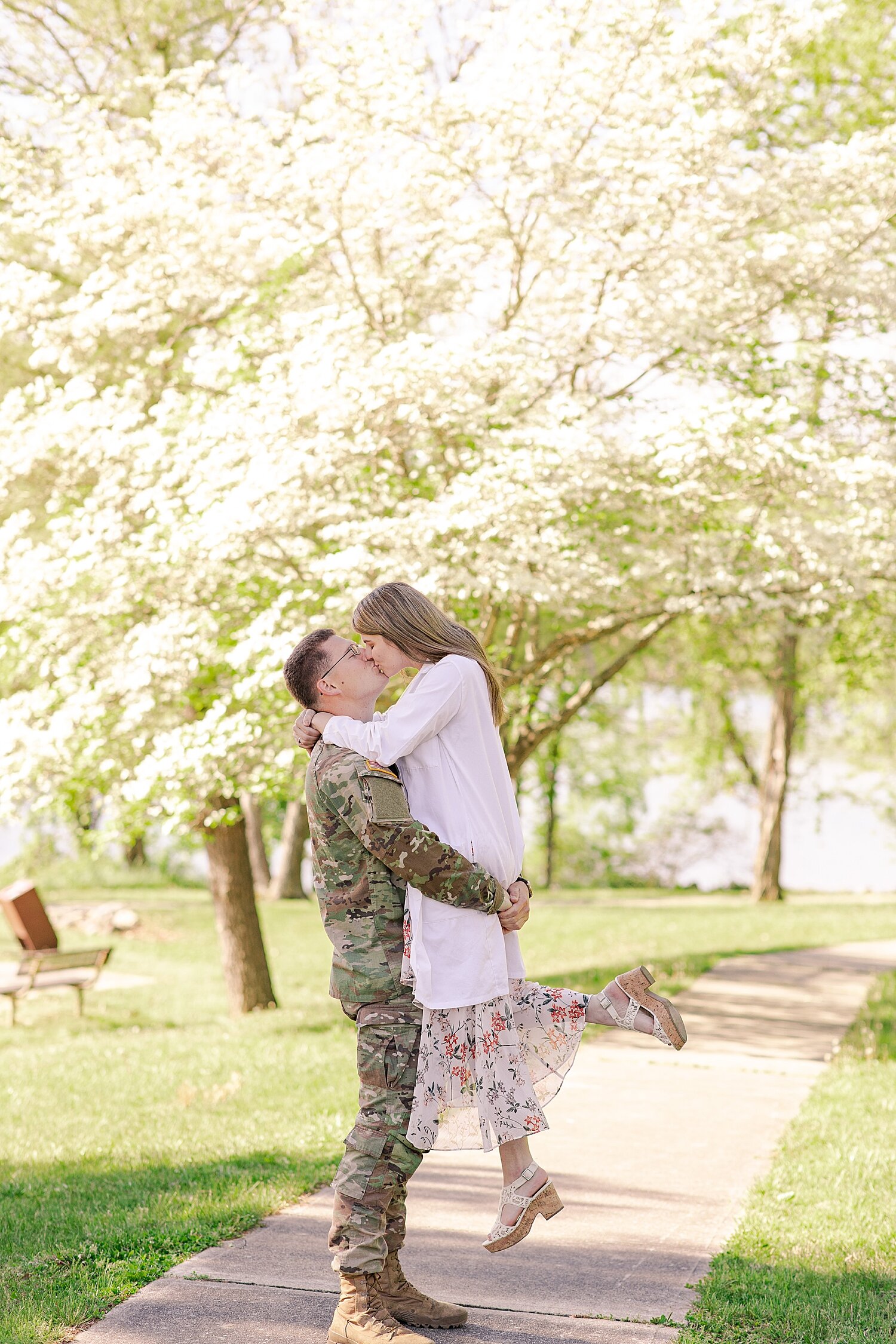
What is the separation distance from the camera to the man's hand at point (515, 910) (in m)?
3.85

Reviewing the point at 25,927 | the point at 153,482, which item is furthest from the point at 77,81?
the point at 25,927

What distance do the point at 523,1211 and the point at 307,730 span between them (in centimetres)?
147

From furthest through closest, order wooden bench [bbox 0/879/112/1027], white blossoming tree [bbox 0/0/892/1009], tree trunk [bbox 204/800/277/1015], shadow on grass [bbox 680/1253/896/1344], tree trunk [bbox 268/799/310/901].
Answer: tree trunk [bbox 268/799/310/901] → wooden bench [bbox 0/879/112/1027] → tree trunk [bbox 204/800/277/1015] → white blossoming tree [bbox 0/0/892/1009] → shadow on grass [bbox 680/1253/896/1344]

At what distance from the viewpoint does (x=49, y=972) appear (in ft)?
43.1

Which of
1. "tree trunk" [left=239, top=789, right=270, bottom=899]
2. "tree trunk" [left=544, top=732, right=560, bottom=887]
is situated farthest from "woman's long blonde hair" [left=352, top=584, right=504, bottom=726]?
"tree trunk" [left=544, top=732, right=560, bottom=887]

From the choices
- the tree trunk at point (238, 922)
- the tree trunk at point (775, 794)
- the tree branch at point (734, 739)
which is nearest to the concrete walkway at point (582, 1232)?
the tree trunk at point (238, 922)

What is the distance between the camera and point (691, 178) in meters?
9.09

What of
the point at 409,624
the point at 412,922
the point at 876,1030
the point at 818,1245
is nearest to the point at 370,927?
the point at 412,922

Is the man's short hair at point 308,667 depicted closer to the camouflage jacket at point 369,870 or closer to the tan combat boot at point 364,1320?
the camouflage jacket at point 369,870

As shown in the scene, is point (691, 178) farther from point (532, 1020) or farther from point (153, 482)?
point (532, 1020)

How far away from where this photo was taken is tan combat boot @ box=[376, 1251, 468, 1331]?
12.9 feet

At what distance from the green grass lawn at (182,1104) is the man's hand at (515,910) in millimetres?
1358

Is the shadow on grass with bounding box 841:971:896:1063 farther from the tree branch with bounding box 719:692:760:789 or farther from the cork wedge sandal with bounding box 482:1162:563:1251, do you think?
the tree branch with bounding box 719:692:760:789

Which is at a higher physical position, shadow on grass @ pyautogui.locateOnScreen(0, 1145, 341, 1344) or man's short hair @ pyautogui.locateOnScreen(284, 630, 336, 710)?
man's short hair @ pyautogui.locateOnScreen(284, 630, 336, 710)
